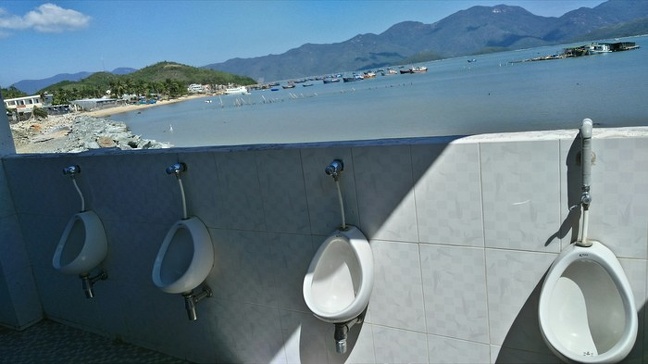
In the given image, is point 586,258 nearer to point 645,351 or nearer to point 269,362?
point 645,351

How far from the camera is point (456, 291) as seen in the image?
5.63 feet

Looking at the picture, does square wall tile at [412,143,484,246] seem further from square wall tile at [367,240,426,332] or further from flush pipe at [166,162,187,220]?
flush pipe at [166,162,187,220]

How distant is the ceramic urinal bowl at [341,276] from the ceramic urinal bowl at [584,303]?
670 mm

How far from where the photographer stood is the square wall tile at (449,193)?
1569 millimetres

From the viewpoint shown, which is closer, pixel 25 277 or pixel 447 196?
pixel 447 196

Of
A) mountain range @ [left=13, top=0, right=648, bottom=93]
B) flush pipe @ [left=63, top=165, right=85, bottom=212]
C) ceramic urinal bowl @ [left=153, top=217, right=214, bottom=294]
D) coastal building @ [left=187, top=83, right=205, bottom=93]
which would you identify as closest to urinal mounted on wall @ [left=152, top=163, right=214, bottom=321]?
ceramic urinal bowl @ [left=153, top=217, right=214, bottom=294]

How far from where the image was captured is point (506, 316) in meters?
1.64

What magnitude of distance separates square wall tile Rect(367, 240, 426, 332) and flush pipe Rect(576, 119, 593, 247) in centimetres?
60

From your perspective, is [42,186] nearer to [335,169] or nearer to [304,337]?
[304,337]

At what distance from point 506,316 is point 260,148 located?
1262 millimetres

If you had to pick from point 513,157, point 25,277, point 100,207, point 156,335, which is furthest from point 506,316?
point 25,277

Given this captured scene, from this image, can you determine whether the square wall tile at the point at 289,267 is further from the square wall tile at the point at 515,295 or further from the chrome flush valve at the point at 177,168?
the square wall tile at the point at 515,295

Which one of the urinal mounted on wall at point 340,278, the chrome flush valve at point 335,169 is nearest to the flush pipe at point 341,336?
the urinal mounted on wall at point 340,278

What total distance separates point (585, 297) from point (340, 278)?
3.07 feet
